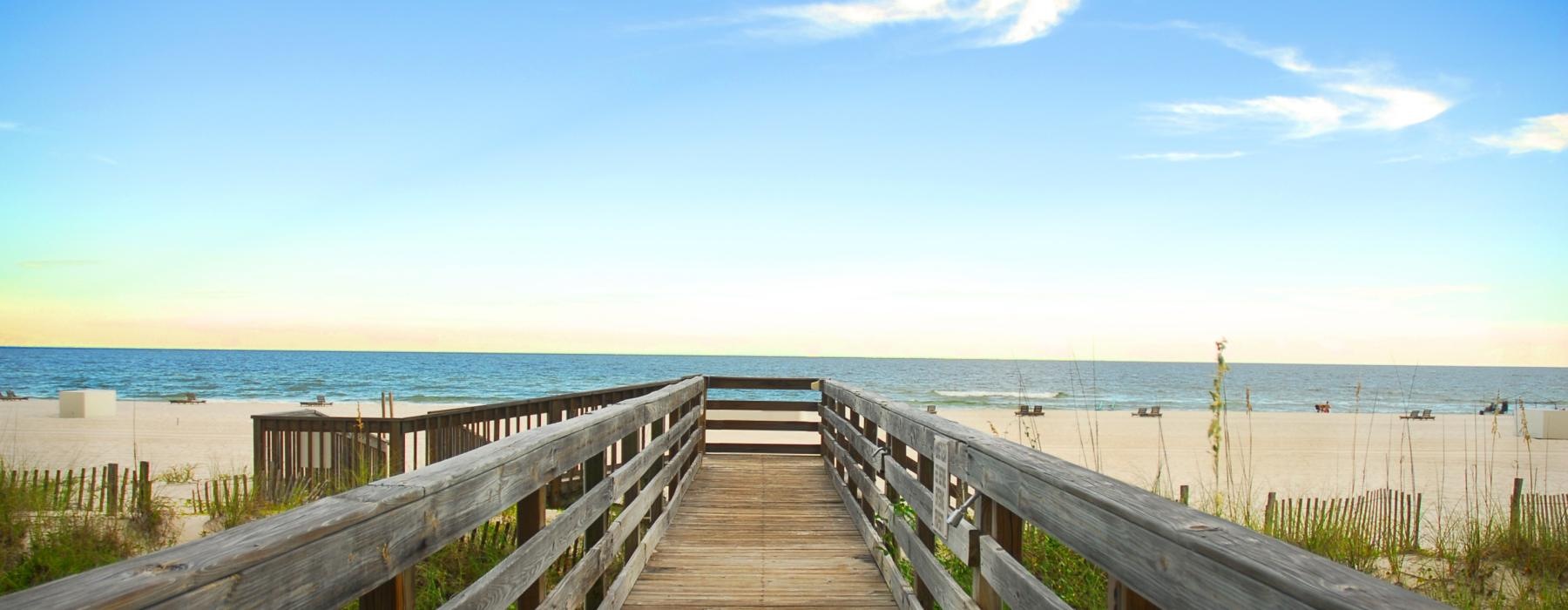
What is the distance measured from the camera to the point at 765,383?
1102 cm

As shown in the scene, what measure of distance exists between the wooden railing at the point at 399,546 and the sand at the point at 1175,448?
24.5ft

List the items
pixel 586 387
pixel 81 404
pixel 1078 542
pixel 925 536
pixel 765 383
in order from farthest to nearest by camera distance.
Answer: pixel 586 387 < pixel 81 404 < pixel 765 383 < pixel 925 536 < pixel 1078 542

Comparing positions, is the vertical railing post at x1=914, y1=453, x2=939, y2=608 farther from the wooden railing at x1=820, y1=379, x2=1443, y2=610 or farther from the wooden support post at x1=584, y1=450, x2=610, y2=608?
the wooden support post at x1=584, y1=450, x2=610, y2=608

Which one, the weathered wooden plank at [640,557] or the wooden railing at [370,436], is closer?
the weathered wooden plank at [640,557]

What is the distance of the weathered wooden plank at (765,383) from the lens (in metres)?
10.6

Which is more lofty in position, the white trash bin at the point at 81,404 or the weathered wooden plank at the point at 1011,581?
the weathered wooden plank at the point at 1011,581

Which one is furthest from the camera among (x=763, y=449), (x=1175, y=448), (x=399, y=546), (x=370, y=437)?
(x=1175, y=448)

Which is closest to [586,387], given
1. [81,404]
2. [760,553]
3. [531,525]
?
[81,404]

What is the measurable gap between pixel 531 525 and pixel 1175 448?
79.3 feet

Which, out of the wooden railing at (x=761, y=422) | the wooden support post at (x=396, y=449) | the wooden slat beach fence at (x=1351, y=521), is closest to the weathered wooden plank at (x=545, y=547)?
the wooden support post at (x=396, y=449)

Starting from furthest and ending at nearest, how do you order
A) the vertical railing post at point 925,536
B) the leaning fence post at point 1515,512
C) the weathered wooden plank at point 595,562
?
the leaning fence post at point 1515,512 < the vertical railing post at point 925,536 < the weathered wooden plank at point 595,562

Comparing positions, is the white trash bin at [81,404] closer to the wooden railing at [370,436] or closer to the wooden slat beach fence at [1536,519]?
the wooden railing at [370,436]

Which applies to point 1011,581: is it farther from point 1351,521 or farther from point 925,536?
point 1351,521

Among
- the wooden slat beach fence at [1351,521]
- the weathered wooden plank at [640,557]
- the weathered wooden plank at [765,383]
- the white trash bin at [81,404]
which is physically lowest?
the white trash bin at [81,404]
